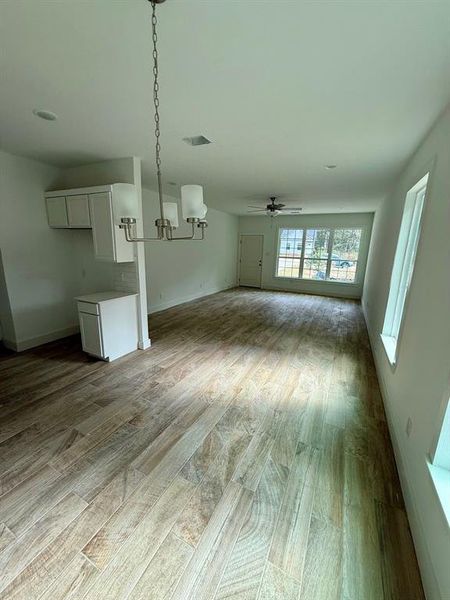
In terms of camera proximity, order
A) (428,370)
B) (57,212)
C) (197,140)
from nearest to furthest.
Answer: (428,370) < (197,140) < (57,212)

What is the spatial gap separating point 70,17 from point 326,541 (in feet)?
9.79

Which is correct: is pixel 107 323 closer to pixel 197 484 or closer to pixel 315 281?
pixel 197 484

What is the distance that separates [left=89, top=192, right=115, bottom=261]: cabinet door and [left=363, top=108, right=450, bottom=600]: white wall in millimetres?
3252

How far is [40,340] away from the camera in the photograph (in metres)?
3.86

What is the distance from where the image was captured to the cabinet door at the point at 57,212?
3.56 m

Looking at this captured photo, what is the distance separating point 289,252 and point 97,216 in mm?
6685

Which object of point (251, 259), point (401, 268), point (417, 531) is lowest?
point (417, 531)

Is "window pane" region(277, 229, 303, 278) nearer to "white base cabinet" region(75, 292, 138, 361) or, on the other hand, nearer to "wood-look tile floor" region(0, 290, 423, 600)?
"wood-look tile floor" region(0, 290, 423, 600)

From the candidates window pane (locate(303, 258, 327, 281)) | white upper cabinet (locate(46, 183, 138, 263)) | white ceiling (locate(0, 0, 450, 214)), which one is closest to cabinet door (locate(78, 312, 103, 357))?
white upper cabinet (locate(46, 183, 138, 263))

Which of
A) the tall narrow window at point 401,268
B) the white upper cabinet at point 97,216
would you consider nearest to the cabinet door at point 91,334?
the white upper cabinet at point 97,216

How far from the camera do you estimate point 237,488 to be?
1692 mm

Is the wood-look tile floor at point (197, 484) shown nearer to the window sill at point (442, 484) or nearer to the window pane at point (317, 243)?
the window sill at point (442, 484)

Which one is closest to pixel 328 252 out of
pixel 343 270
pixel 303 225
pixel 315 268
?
pixel 315 268

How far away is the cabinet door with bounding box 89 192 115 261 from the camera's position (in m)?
3.20
